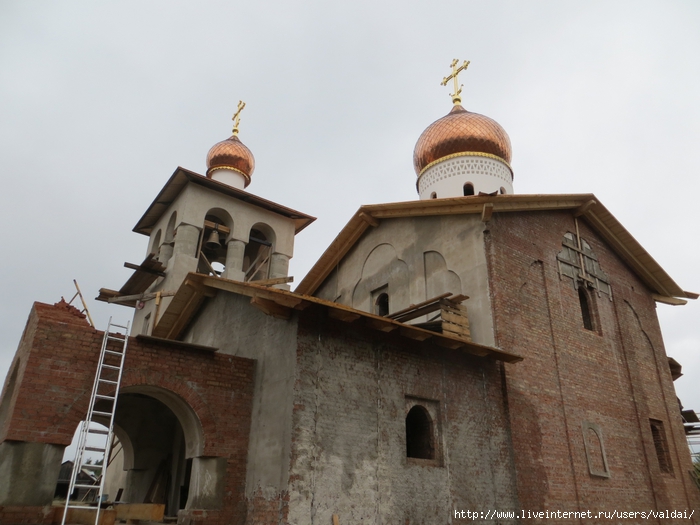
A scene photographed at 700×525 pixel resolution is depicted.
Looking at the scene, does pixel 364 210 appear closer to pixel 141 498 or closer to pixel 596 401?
pixel 596 401

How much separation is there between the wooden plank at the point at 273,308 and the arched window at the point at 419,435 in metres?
2.82

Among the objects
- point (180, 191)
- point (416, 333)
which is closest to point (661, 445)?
point (416, 333)

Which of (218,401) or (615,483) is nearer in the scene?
(218,401)

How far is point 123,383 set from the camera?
8812mm

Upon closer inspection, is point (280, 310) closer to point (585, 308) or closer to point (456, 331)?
point (456, 331)

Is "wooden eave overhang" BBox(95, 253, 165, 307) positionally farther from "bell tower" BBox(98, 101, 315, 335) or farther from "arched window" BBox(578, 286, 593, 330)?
"arched window" BBox(578, 286, 593, 330)

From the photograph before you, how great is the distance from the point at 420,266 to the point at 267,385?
575 cm

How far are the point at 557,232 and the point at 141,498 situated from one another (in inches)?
449

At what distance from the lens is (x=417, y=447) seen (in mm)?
10383

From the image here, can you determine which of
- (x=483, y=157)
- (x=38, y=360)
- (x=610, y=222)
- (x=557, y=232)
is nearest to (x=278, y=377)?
(x=38, y=360)

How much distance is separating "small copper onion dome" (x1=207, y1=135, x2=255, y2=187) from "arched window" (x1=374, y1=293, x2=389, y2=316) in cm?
1011

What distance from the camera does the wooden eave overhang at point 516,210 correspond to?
531 inches

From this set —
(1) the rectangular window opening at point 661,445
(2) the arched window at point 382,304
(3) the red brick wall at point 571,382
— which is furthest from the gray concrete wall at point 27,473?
(1) the rectangular window opening at point 661,445

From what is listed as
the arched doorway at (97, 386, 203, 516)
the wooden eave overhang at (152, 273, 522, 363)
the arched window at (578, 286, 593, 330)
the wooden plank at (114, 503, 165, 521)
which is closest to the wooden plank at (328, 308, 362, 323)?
the wooden eave overhang at (152, 273, 522, 363)
